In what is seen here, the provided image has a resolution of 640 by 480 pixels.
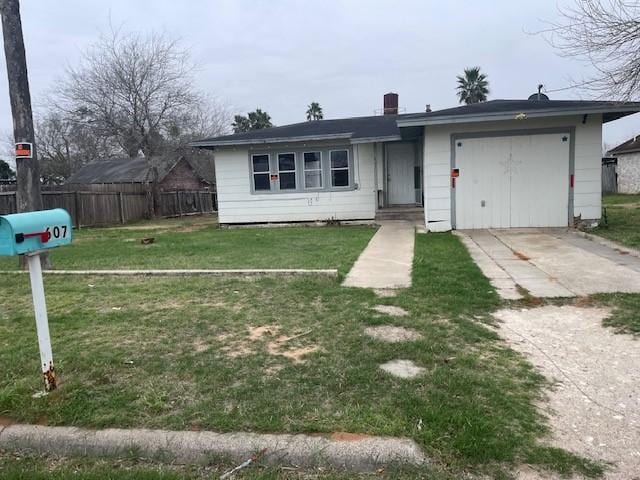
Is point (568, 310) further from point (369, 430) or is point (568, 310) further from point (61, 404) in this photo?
point (61, 404)

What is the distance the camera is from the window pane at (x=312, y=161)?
623 inches

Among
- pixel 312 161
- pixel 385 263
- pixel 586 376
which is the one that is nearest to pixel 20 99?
pixel 385 263

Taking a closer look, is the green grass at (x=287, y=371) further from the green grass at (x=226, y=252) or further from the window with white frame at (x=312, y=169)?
the window with white frame at (x=312, y=169)

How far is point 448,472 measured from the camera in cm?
241

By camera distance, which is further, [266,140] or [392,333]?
[266,140]

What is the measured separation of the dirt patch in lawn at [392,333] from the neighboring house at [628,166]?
28277 mm

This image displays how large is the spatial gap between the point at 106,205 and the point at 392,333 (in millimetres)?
19514

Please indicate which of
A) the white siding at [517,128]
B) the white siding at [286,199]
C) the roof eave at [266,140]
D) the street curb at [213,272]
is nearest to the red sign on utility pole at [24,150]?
the street curb at [213,272]

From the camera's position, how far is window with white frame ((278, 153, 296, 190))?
16.0 meters

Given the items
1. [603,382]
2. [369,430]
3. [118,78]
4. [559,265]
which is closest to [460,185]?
[559,265]

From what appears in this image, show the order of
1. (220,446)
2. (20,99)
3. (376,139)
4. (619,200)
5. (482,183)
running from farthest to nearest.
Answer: (619,200) → (376,139) → (482,183) → (20,99) → (220,446)

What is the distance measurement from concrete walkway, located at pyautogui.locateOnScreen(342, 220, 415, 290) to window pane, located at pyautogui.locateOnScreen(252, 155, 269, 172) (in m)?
5.47

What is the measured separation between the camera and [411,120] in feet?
37.5

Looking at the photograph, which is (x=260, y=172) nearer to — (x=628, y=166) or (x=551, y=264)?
(x=551, y=264)
